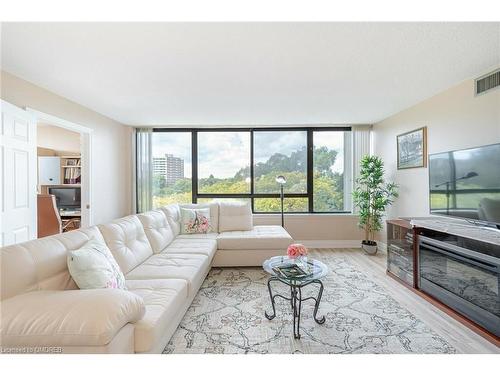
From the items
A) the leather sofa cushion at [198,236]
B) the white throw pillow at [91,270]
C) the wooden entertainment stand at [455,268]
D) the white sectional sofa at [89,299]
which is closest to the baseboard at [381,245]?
the wooden entertainment stand at [455,268]

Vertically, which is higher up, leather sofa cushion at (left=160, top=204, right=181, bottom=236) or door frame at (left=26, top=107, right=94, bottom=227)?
door frame at (left=26, top=107, right=94, bottom=227)

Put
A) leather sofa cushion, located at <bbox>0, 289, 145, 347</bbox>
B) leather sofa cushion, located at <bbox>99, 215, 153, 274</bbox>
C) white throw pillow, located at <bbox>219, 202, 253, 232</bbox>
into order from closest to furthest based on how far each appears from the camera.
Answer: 1. leather sofa cushion, located at <bbox>0, 289, 145, 347</bbox>
2. leather sofa cushion, located at <bbox>99, 215, 153, 274</bbox>
3. white throw pillow, located at <bbox>219, 202, 253, 232</bbox>

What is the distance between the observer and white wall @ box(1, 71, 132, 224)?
103 inches

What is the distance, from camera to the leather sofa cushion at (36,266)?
128 centimetres

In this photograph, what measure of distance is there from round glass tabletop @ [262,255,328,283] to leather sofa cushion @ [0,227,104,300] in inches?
58.7

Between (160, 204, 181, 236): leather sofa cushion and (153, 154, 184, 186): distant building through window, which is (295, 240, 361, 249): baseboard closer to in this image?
(160, 204, 181, 236): leather sofa cushion

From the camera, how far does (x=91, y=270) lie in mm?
1551

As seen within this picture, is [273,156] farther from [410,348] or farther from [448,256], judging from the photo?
[410,348]

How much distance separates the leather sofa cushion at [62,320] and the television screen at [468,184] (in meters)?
2.90

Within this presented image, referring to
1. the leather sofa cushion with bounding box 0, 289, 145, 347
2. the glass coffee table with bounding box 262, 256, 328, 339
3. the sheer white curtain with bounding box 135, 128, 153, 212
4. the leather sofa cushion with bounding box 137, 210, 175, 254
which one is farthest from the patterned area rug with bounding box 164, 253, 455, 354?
the sheer white curtain with bounding box 135, 128, 153, 212

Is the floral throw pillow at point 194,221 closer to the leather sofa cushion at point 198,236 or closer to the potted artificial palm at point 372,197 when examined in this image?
the leather sofa cushion at point 198,236

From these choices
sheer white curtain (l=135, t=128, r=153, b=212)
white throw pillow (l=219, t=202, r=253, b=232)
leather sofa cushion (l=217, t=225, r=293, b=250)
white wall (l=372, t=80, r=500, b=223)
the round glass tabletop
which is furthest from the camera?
sheer white curtain (l=135, t=128, r=153, b=212)

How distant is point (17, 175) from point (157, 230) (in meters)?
1.47

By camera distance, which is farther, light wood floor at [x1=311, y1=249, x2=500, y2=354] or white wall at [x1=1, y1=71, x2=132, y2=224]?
white wall at [x1=1, y1=71, x2=132, y2=224]
